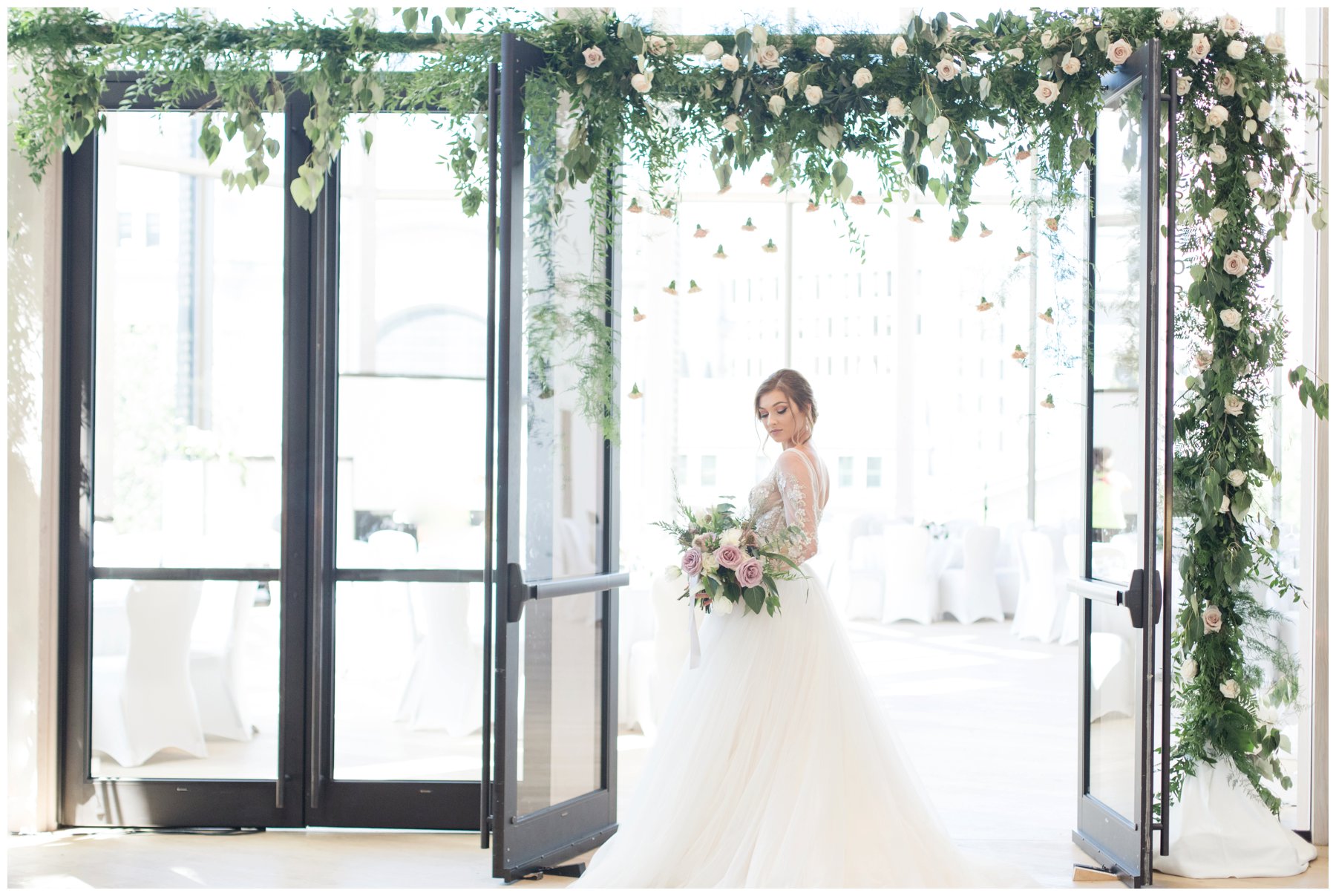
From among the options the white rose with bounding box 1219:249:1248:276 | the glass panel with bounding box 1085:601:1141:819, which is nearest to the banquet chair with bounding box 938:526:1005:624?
the glass panel with bounding box 1085:601:1141:819

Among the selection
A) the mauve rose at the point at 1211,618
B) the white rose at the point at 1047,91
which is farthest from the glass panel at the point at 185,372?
the mauve rose at the point at 1211,618

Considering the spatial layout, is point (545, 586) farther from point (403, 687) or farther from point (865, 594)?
point (865, 594)

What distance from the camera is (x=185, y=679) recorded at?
4.31 metres

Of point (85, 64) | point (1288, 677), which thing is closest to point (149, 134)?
point (85, 64)

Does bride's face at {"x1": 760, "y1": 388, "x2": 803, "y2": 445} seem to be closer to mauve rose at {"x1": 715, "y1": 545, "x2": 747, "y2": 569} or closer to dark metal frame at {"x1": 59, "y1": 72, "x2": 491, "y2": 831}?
mauve rose at {"x1": 715, "y1": 545, "x2": 747, "y2": 569}

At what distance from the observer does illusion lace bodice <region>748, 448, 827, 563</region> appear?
3.73m

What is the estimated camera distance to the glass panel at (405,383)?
432cm

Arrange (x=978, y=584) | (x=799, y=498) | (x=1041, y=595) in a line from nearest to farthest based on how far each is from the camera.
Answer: (x=799, y=498) → (x=1041, y=595) → (x=978, y=584)

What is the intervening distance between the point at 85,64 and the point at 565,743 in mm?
2947

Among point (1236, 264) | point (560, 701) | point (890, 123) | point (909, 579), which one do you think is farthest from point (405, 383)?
point (909, 579)

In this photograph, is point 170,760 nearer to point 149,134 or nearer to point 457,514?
point 457,514

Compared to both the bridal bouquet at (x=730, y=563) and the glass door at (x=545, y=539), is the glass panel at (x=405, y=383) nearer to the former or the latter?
the glass door at (x=545, y=539)

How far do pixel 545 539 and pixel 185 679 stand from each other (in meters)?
1.65

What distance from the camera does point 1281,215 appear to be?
12.2 ft
